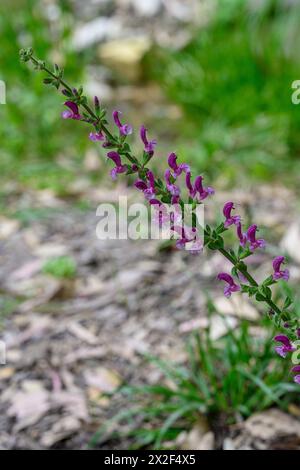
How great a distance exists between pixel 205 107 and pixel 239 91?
0.26 m

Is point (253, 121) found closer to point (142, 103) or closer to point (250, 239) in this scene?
point (142, 103)

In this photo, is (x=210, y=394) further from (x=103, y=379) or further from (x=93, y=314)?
(x=93, y=314)

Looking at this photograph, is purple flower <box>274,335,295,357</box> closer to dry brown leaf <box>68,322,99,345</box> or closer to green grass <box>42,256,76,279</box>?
dry brown leaf <box>68,322,99,345</box>

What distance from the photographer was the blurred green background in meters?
3.77

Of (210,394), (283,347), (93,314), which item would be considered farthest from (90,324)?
(283,347)

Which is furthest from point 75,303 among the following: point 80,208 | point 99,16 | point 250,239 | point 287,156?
point 99,16

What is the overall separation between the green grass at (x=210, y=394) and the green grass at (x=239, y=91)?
1741 mm

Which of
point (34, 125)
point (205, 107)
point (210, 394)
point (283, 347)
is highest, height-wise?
point (205, 107)

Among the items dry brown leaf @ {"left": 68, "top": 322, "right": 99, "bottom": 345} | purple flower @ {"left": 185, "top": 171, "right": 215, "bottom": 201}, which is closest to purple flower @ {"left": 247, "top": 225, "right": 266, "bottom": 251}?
purple flower @ {"left": 185, "top": 171, "right": 215, "bottom": 201}

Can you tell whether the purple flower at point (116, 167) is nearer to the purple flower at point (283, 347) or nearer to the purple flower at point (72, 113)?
the purple flower at point (72, 113)

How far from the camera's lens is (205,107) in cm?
433

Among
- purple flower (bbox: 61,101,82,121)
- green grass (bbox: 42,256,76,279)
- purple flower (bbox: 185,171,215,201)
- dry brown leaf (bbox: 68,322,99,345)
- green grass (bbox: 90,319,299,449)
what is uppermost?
purple flower (bbox: 61,101,82,121)

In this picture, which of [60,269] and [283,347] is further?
[60,269]
